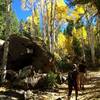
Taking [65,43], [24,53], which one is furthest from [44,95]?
[65,43]

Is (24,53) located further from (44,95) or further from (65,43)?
(65,43)


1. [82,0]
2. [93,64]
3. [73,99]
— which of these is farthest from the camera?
[93,64]

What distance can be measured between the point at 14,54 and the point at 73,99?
856 centimetres

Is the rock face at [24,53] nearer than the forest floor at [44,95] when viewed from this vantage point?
No

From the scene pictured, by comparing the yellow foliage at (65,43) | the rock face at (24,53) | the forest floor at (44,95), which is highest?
the yellow foliage at (65,43)

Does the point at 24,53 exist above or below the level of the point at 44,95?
above

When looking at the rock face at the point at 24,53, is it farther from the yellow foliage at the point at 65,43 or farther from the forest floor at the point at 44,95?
the yellow foliage at the point at 65,43

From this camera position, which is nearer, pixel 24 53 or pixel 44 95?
pixel 44 95

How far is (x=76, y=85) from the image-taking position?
14469mm

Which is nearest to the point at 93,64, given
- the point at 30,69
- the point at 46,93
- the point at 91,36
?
the point at 91,36

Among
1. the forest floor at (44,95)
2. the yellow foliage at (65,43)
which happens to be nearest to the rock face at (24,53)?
the forest floor at (44,95)

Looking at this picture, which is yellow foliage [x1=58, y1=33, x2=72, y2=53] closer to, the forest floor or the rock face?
the rock face

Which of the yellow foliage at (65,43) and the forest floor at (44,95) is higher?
the yellow foliage at (65,43)

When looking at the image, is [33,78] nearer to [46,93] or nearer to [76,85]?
[46,93]
